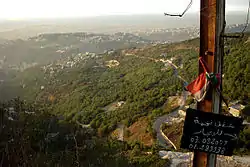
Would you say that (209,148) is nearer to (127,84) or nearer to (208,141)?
(208,141)

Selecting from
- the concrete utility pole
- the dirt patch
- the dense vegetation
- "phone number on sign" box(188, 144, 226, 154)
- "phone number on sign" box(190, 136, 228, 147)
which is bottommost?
the dirt patch

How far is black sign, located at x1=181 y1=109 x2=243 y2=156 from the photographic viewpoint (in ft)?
9.43

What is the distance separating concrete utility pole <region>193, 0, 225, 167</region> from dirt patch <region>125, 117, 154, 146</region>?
12.2 meters

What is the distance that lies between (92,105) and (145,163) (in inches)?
894

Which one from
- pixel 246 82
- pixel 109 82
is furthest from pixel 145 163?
pixel 109 82

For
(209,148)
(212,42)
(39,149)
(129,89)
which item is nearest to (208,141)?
(209,148)

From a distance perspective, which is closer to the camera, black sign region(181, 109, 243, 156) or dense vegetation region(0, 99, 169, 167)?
black sign region(181, 109, 243, 156)

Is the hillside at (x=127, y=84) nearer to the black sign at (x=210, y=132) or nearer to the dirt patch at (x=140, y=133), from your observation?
the dirt patch at (x=140, y=133)

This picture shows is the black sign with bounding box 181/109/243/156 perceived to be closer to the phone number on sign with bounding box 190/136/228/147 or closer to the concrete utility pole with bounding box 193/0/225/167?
the phone number on sign with bounding box 190/136/228/147

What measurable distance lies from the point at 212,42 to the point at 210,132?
854 millimetres

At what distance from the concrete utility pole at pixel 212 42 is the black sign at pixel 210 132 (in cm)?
15

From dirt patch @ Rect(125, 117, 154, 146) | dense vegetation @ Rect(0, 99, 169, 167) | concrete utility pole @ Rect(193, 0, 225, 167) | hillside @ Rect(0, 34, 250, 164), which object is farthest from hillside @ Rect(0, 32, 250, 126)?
concrete utility pole @ Rect(193, 0, 225, 167)

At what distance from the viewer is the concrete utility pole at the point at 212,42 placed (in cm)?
285

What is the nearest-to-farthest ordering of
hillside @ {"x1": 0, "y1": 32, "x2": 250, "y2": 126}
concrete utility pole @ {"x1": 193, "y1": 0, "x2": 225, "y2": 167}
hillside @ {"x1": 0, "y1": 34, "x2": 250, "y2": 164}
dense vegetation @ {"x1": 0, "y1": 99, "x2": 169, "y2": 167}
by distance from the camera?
1. concrete utility pole @ {"x1": 193, "y1": 0, "x2": 225, "y2": 167}
2. dense vegetation @ {"x1": 0, "y1": 99, "x2": 169, "y2": 167}
3. hillside @ {"x1": 0, "y1": 34, "x2": 250, "y2": 164}
4. hillside @ {"x1": 0, "y1": 32, "x2": 250, "y2": 126}
